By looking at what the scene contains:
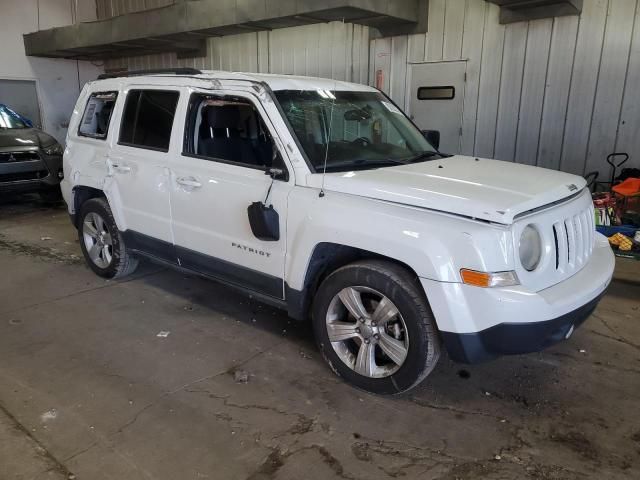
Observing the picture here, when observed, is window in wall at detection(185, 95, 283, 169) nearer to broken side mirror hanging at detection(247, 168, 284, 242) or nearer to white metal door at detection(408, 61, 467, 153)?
broken side mirror hanging at detection(247, 168, 284, 242)

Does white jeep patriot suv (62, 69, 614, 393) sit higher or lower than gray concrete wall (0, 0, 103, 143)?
lower

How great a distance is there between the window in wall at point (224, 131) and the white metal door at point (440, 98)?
5416mm

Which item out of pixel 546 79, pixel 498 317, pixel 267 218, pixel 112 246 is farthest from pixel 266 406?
pixel 546 79

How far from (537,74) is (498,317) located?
19.8 feet

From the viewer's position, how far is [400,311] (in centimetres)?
281

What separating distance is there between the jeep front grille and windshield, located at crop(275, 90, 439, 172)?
1141 millimetres

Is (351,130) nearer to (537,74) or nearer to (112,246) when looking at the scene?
(112,246)

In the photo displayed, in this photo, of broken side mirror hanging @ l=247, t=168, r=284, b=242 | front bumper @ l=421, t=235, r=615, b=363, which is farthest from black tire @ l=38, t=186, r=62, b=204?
front bumper @ l=421, t=235, r=615, b=363

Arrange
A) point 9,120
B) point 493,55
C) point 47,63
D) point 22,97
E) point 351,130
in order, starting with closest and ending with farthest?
point 351,130 → point 493,55 → point 9,120 → point 22,97 → point 47,63

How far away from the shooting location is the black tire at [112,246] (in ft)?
15.6

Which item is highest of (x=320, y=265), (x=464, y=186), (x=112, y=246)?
(x=464, y=186)

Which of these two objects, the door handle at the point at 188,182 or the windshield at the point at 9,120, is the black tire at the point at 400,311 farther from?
the windshield at the point at 9,120

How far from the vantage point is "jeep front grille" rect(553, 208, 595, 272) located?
2807 millimetres

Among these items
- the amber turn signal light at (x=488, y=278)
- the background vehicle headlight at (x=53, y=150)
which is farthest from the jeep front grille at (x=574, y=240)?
the background vehicle headlight at (x=53, y=150)
